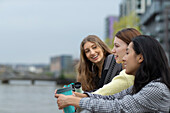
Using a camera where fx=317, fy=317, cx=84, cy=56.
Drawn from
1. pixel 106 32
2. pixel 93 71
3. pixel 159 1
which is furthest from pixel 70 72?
pixel 93 71

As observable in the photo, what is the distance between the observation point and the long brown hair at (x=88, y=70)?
10.4 feet

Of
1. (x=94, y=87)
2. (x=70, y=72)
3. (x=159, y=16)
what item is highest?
(x=94, y=87)

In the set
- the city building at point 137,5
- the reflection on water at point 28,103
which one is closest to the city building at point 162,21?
the city building at point 137,5

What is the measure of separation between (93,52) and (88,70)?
20cm

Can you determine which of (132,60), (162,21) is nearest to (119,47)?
(132,60)

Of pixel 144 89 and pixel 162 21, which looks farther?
pixel 162 21

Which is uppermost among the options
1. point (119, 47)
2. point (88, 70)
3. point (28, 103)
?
point (119, 47)

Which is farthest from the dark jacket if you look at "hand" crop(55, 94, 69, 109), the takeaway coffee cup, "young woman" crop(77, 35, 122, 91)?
"hand" crop(55, 94, 69, 109)

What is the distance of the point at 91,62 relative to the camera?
340 centimetres

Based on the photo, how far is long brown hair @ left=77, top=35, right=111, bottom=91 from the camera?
Answer: 3.18 metres

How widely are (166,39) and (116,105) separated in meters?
44.4

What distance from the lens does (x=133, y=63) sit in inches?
71.6

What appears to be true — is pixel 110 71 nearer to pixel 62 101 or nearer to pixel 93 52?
pixel 93 52

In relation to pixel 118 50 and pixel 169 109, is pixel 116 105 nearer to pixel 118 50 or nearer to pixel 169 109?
pixel 169 109
